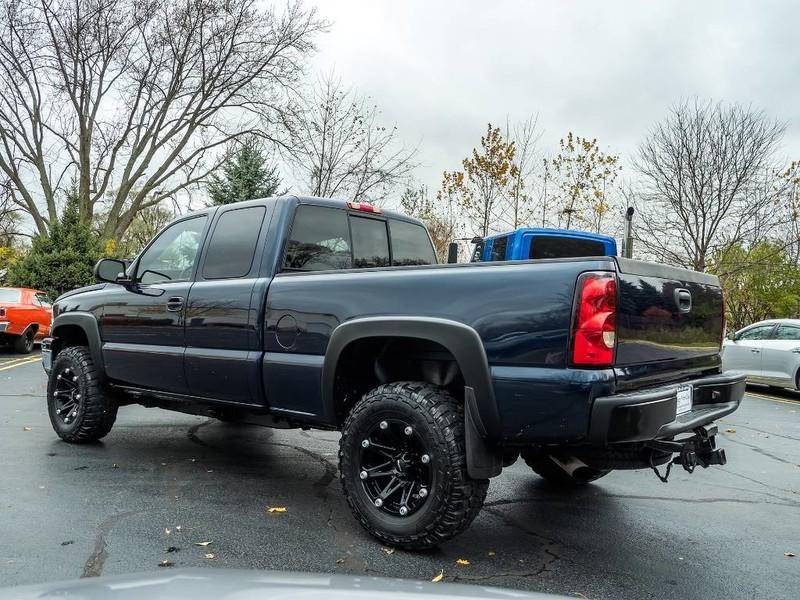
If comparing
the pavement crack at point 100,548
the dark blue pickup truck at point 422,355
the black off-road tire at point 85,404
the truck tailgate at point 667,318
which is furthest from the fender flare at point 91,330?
the truck tailgate at point 667,318

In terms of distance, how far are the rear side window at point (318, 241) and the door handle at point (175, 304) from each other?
37.5 inches

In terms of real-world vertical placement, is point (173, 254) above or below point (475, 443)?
above

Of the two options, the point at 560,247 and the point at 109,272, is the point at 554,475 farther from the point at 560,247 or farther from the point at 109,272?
the point at 560,247

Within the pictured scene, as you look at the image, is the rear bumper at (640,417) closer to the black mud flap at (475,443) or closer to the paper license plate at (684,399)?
the paper license plate at (684,399)

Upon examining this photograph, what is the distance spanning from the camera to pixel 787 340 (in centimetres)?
1255

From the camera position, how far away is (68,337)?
6.01 m

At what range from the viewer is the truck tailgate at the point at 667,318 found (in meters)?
3.07

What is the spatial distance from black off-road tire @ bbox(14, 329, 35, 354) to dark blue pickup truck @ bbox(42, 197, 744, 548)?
1103 cm

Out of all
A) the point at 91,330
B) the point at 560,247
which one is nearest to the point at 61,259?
the point at 560,247

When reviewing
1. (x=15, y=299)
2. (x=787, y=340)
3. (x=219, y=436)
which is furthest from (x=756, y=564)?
(x=15, y=299)

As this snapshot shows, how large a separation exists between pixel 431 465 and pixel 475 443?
27 centimetres

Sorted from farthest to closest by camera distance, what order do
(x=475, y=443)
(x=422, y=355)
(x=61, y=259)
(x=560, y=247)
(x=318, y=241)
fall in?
(x=61, y=259) < (x=560, y=247) < (x=318, y=241) < (x=422, y=355) < (x=475, y=443)

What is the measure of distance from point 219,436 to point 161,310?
6.51 ft

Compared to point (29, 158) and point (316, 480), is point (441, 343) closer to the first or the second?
point (316, 480)
